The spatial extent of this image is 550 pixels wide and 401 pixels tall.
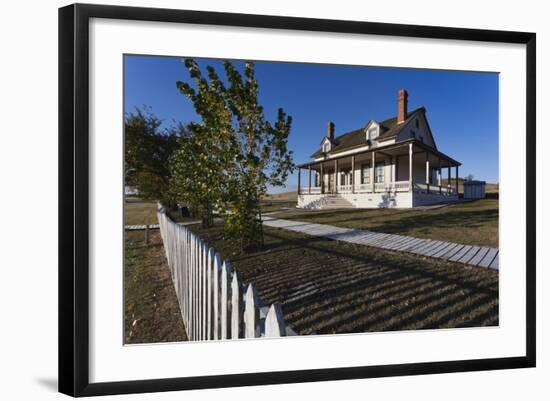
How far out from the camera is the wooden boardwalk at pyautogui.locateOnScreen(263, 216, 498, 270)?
2236 mm

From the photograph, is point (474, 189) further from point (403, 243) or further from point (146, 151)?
point (146, 151)

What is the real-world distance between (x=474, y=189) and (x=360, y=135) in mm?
1086

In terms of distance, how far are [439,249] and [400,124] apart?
123 centimetres

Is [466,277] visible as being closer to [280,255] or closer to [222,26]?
[280,255]

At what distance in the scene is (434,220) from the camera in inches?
97.1

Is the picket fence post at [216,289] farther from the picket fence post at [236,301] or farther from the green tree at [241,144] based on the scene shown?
the green tree at [241,144]

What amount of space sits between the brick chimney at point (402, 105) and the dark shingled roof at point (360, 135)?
0.11 feet

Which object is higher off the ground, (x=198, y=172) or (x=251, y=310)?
(x=198, y=172)

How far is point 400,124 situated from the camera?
7.38 ft

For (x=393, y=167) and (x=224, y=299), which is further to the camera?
(x=393, y=167)

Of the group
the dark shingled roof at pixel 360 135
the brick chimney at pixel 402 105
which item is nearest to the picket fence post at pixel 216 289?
the dark shingled roof at pixel 360 135

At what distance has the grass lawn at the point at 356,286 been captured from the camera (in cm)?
205

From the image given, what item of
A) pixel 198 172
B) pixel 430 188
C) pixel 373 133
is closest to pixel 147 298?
pixel 198 172

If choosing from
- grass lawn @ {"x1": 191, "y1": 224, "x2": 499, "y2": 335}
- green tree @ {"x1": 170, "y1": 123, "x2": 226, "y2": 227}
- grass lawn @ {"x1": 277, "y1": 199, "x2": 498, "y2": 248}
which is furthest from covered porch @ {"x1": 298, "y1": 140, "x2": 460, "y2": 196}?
green tree @ {"x1": 170, "y1": 123, "x2": 226, "y2": 227}
